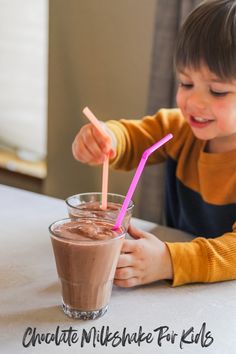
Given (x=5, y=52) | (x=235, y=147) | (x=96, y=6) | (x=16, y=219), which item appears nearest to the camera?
(x=16, y=219)

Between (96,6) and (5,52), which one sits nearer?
(96,6)

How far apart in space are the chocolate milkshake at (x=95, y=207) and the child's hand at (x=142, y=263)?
0.05m

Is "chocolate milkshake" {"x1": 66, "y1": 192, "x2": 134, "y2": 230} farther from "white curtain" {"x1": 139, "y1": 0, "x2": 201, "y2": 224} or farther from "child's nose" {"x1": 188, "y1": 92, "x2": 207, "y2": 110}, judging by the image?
"white curtain" {"x1": 139, "y1": 0, "x2": 201, "y2": 224}

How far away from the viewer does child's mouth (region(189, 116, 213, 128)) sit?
1178 mm


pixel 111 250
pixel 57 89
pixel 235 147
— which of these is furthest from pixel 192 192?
pixel 57 89

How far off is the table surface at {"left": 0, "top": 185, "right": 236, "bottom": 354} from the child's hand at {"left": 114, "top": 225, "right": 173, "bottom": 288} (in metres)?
0.02

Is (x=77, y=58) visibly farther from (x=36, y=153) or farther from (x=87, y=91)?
(x=36, y=153)

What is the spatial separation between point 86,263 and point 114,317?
3.8 inches

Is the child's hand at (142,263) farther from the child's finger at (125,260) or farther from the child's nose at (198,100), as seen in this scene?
the child's nose at (198,100)

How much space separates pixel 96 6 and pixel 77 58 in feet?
0.77

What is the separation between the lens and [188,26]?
1.15 metres

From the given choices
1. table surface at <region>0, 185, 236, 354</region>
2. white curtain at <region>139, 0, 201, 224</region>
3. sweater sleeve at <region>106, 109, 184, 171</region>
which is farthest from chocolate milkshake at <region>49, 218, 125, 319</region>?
white curtain at <region>139, 0, 201, 224</region>

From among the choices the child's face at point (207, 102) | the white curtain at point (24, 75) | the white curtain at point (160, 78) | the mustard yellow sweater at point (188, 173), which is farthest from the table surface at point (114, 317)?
the white curtain at point (24, 75)

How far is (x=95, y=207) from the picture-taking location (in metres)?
0.96
